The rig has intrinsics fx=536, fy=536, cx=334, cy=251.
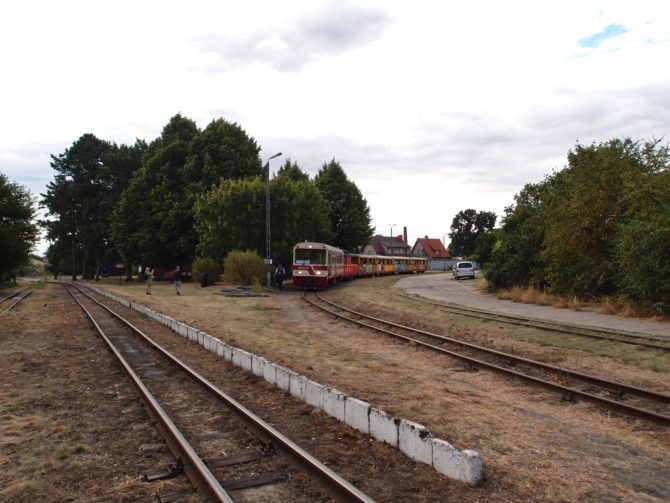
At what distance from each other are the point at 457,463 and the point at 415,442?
1.79 ft

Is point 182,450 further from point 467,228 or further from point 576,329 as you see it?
point 467,228

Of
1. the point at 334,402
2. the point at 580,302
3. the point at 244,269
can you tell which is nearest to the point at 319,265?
the point at 244,269

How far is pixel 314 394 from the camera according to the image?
6969mm

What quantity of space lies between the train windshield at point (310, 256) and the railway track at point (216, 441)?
22.6 m

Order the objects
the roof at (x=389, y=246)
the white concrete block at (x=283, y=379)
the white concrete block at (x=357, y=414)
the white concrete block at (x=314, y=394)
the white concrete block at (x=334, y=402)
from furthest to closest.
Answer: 1. the roof at (x=389, y=246)
2. the white concrete block at (x=283, y=379)
3. the white concrete block at (x=314, y=394)
4. the white concrete block at (x=334, y=402)
5. the white concrete block at (x=357, y=414)

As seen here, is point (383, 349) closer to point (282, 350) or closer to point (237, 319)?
point (282, 350)

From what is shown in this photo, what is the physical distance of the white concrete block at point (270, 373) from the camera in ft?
27.2

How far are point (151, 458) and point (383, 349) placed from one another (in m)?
7.67

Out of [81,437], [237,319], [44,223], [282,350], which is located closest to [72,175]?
[44,223]

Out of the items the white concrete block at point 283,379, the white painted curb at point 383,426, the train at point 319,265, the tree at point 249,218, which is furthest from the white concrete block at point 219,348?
the tree at point 249,218

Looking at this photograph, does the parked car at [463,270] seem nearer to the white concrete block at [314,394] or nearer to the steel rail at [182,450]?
the steel rail at [182,450]

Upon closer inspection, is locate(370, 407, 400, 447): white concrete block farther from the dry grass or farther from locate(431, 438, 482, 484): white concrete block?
the dry grass

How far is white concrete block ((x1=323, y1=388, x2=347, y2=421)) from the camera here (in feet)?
20.6

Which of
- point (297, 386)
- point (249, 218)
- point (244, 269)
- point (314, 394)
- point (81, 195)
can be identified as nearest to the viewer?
point (314, 394)
